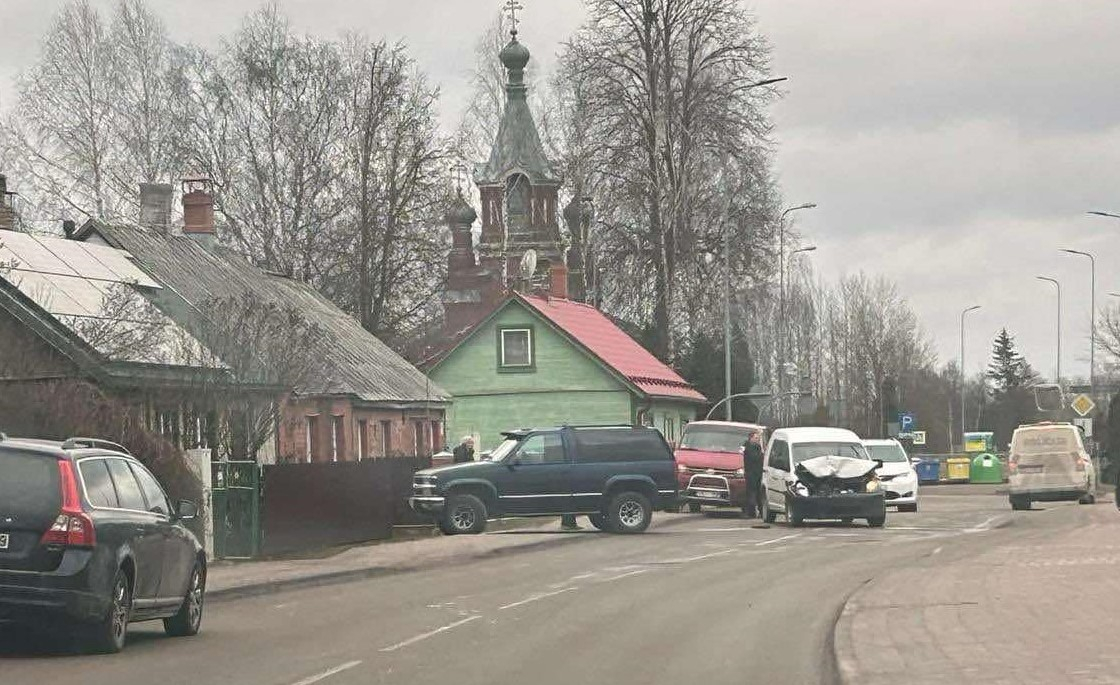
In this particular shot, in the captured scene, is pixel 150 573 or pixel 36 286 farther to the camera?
pixel 36 286

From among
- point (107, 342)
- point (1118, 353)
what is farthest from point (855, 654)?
point (1118, 353)

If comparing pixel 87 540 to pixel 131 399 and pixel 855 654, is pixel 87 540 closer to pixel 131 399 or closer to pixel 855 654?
pixel 855 654

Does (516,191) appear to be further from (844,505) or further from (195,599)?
(195,599)

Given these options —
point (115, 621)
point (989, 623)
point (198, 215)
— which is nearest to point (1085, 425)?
point (198, 215)

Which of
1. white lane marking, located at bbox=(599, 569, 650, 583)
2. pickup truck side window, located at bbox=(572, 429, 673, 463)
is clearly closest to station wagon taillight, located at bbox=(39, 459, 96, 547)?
white lane marking, located at bbox=(599, 569, 650, 583)

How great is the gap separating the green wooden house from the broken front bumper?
2590 centimetres

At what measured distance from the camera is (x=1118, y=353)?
98.3 metres

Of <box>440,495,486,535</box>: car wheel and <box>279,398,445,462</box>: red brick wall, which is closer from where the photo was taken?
<box>440,495,486,535</box>: car wheel

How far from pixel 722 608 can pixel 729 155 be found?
44.2 metres

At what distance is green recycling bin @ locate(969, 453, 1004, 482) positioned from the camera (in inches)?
2852

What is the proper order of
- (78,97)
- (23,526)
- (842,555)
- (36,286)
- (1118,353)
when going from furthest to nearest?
(1118,353)
(78,97)
(36,286)
(842,555)
(23,526)

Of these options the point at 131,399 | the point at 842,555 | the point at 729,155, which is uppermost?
the point at 729,155

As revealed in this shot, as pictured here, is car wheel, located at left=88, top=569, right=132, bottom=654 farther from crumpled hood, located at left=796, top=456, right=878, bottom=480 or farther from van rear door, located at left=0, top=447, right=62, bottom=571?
crumpled hood, located at left=796, top=456, right=878, bottom=480

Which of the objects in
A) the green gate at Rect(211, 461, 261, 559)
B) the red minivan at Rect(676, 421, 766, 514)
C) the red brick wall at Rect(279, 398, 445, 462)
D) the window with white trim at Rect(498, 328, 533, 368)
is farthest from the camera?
the window with white trim at Rect(498, 328, 533, 368)
